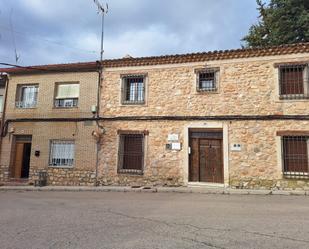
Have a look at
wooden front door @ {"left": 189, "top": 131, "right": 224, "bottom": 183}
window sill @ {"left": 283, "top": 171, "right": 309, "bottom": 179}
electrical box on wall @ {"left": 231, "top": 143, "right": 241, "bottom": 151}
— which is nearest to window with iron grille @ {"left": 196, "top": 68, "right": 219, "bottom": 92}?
wooden front door @ {"left": 189, "top": 131, "right": 224, "bottom": 183}

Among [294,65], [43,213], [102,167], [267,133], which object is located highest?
[294,65]

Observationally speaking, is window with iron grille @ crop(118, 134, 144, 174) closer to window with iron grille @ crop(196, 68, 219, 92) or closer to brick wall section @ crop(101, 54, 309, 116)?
brick wall section @ crop(101, 54, 309, 116)

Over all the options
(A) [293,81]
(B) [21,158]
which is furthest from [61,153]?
(A) [293,81]

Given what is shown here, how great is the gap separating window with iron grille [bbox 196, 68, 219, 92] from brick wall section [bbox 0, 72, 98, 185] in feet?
16.6

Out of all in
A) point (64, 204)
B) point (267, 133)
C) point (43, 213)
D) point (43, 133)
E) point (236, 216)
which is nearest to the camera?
point (236, 216)

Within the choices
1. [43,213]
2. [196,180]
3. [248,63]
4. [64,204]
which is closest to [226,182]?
[196,180]

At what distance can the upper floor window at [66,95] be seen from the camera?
14.9 metres

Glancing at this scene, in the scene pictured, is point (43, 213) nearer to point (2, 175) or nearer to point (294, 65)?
point (2, 175)

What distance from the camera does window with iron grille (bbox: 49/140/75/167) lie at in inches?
571

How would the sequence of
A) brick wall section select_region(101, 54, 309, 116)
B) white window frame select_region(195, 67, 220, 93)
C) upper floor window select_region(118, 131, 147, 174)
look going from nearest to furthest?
1. brick wall section select_region(101, 54, 309, 116)
2. white window frame select_region(195, 67, 220, 93)
3. upper floor window select_region(118, 131, 147, 174)

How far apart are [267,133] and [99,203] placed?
23.1ft

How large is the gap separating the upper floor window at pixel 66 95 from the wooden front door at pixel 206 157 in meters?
6.19

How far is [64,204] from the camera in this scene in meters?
9.15

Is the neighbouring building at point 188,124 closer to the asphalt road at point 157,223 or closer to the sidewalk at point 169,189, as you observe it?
the sidewalk at point 169,189
